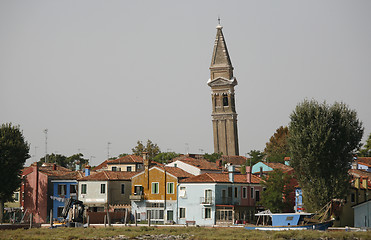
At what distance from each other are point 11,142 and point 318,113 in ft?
121

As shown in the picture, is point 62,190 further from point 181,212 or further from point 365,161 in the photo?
point 365,161

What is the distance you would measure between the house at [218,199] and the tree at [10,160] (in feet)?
65.5

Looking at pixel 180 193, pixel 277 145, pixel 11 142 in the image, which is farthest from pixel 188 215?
pixel 277 145

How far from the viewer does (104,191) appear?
87.2m

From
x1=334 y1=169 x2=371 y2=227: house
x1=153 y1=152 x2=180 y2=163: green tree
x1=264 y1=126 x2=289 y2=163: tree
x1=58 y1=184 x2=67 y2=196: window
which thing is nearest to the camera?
x1=334 y1=169 x2=371 y2=227: house

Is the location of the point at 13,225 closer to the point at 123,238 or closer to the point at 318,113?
→ the point at 123,238

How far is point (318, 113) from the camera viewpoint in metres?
74.5

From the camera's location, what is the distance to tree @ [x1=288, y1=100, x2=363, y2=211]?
7156cm

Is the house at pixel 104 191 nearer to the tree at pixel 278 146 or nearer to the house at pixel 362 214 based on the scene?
the house at pixel 362 214

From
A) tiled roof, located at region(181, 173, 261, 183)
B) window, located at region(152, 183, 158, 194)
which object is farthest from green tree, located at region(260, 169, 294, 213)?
window, located at region(152, 183, 158, 194)

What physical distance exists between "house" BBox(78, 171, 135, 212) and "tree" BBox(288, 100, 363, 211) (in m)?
22.5

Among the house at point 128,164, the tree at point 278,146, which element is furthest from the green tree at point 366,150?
the house at point 128,164

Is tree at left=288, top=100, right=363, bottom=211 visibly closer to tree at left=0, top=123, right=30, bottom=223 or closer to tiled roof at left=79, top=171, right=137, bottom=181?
tiled roof at left=79, top=171, right=137, bottom=181

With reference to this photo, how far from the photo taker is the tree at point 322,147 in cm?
7156
